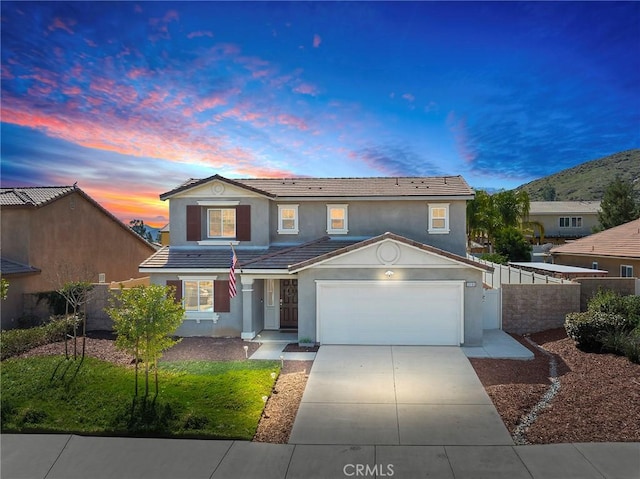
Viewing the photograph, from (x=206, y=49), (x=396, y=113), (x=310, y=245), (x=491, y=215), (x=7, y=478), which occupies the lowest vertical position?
(x=7, y=478)

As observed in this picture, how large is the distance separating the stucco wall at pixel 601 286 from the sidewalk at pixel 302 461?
9.06 m

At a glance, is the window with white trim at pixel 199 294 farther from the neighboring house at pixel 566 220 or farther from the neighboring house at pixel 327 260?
the neighboring house at pixel 566 220

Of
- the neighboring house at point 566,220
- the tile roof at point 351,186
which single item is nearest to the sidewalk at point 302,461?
the tile roof at point 351,186

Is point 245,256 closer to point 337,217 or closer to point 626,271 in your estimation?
point 337,217

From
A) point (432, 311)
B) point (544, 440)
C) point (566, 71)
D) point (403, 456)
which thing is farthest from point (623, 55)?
point (403, 456)

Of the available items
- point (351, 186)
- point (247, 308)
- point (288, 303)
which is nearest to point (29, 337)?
point (247, 308)

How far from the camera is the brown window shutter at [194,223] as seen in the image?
52.3ft

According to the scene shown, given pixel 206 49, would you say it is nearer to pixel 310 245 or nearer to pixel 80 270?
pixel 310 245

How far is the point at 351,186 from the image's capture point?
17.2 meters

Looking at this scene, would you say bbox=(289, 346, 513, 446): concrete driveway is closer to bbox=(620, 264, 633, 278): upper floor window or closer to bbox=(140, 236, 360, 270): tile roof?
bbox=(140, 236, 360, 270): tile roof

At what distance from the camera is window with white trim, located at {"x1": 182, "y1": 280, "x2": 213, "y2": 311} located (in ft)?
48.3

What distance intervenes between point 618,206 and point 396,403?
38765 millimetres

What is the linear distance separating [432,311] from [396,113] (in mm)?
Result: 7423

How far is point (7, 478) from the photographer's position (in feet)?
21.2
